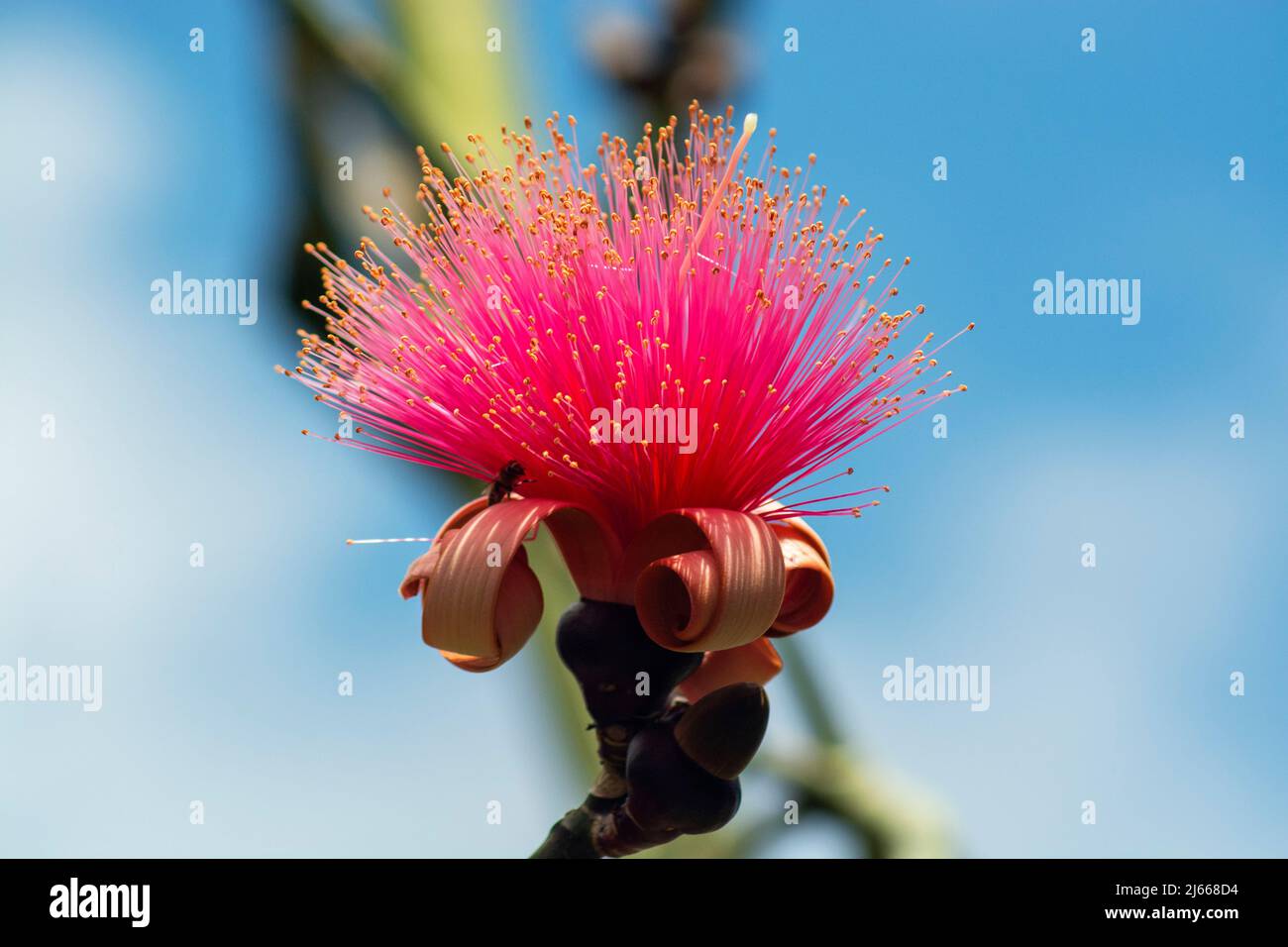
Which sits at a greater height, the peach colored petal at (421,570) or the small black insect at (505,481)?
the small black insect at (505,481)

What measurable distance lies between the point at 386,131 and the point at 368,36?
304mm

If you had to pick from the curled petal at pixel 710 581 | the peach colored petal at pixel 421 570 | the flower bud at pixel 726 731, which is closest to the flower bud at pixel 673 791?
the flower bud at pixel 726 731

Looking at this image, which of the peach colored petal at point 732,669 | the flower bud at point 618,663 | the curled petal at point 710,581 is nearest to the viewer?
the curled petal at point 710,581

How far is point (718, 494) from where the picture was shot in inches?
59.2

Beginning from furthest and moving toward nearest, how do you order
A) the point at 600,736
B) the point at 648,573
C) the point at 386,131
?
the point at 386,131
the point at 600,736
the point at 648,573

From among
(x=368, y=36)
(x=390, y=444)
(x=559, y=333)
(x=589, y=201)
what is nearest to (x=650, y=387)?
(x=559, y=333)

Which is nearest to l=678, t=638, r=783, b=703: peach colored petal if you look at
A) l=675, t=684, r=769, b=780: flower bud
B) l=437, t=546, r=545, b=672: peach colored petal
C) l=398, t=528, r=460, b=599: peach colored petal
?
l=675, t=684, r=769, b=780: flower bud

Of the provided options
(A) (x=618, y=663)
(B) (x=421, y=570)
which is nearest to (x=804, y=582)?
(A) (x=618, y=663)

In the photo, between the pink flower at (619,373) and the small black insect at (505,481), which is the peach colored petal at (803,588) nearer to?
the pink flower at (619,373)

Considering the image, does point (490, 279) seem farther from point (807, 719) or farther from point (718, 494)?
point (807, 719)

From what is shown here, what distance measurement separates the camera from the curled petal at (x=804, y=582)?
1.54m

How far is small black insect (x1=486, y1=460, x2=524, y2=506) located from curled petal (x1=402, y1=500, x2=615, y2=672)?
28mm

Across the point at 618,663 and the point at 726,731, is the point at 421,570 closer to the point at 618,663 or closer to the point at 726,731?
the point at 618,663

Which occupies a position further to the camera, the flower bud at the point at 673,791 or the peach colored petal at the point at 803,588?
the peach colored petal at the point at 803,588
